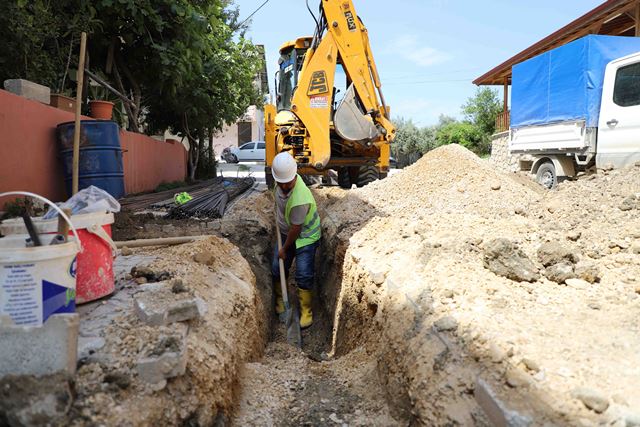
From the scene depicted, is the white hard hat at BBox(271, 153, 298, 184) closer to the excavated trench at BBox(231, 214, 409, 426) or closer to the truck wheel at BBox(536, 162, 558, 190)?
the excavated trench at BBox(231, 214, 409, 426)

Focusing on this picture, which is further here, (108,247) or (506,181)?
(506,181)

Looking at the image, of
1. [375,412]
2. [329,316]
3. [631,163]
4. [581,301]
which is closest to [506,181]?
[631,163]

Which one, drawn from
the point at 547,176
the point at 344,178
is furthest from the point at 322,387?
the point at 344,178

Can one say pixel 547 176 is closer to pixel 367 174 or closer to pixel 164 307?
pixel 367 174

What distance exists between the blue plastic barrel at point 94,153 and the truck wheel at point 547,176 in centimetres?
761

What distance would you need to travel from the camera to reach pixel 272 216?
8219 mm

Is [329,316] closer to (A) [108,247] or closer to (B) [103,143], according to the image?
(A) [108,247]

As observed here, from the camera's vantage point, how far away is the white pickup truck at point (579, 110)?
24.0 ft

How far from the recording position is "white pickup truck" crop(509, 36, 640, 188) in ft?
24.0

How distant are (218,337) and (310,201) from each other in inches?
99.9

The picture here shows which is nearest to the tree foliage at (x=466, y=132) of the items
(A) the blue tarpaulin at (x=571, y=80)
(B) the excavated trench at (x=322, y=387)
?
(A) the blue tarpaulin at (x=571, y=80)

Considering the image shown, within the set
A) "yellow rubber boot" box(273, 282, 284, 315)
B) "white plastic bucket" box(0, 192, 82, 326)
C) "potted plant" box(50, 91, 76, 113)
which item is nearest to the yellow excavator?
"yellow rubber boot" box(273, 282, 284, 315)

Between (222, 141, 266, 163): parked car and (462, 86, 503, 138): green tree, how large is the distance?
1307cm

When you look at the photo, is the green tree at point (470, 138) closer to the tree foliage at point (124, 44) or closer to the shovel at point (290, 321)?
the tree foliage at point (124, 44)
